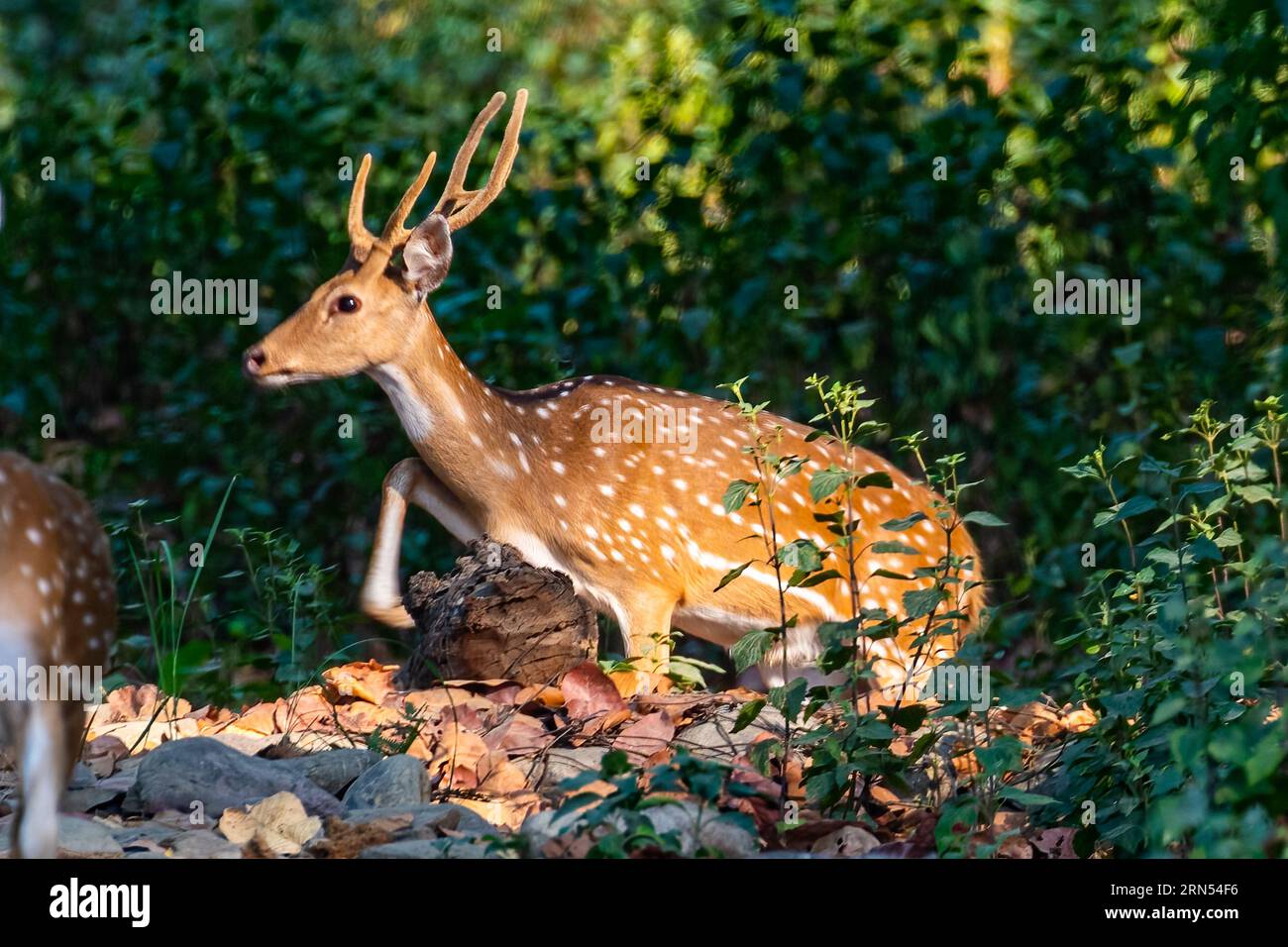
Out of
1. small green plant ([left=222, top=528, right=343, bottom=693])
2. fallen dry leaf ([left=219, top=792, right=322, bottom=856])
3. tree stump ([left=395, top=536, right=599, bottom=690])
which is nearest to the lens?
fallen dry leaf ([left=219, top=792, right=322, bottom=856])

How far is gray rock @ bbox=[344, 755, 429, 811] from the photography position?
412cm

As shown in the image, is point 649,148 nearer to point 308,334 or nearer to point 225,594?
point 225,594

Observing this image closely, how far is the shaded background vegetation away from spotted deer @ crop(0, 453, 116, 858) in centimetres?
271

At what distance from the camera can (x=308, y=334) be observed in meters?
5.39

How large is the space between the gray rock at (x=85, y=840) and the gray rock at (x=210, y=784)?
0.81ft

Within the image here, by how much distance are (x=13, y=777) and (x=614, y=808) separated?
1.99 m

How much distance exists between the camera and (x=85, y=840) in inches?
151

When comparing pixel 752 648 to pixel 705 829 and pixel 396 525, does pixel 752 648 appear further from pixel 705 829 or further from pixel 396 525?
pixel 396 525

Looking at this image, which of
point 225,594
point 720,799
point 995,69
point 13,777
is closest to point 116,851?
point 13,777

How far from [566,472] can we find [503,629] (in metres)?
0.74

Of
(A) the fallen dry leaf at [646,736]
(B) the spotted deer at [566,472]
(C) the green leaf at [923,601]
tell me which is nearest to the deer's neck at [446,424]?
(B) the spotted deer at [566,472]

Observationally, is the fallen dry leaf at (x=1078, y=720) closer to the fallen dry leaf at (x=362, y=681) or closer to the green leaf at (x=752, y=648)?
the green leaf at (x=752, y=648)

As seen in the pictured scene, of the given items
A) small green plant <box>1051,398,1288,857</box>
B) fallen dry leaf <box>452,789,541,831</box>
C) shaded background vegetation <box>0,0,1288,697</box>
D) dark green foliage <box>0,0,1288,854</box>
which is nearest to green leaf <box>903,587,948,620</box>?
small green plant <box>1051,398,1288,857</box>

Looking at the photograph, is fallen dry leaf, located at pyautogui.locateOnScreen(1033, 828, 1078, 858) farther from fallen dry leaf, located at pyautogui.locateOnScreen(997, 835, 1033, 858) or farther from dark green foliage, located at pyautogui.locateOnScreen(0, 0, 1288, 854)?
dark green foliage, located at pyautogui.locateOnScreen(0, 0, 1288, 854)
